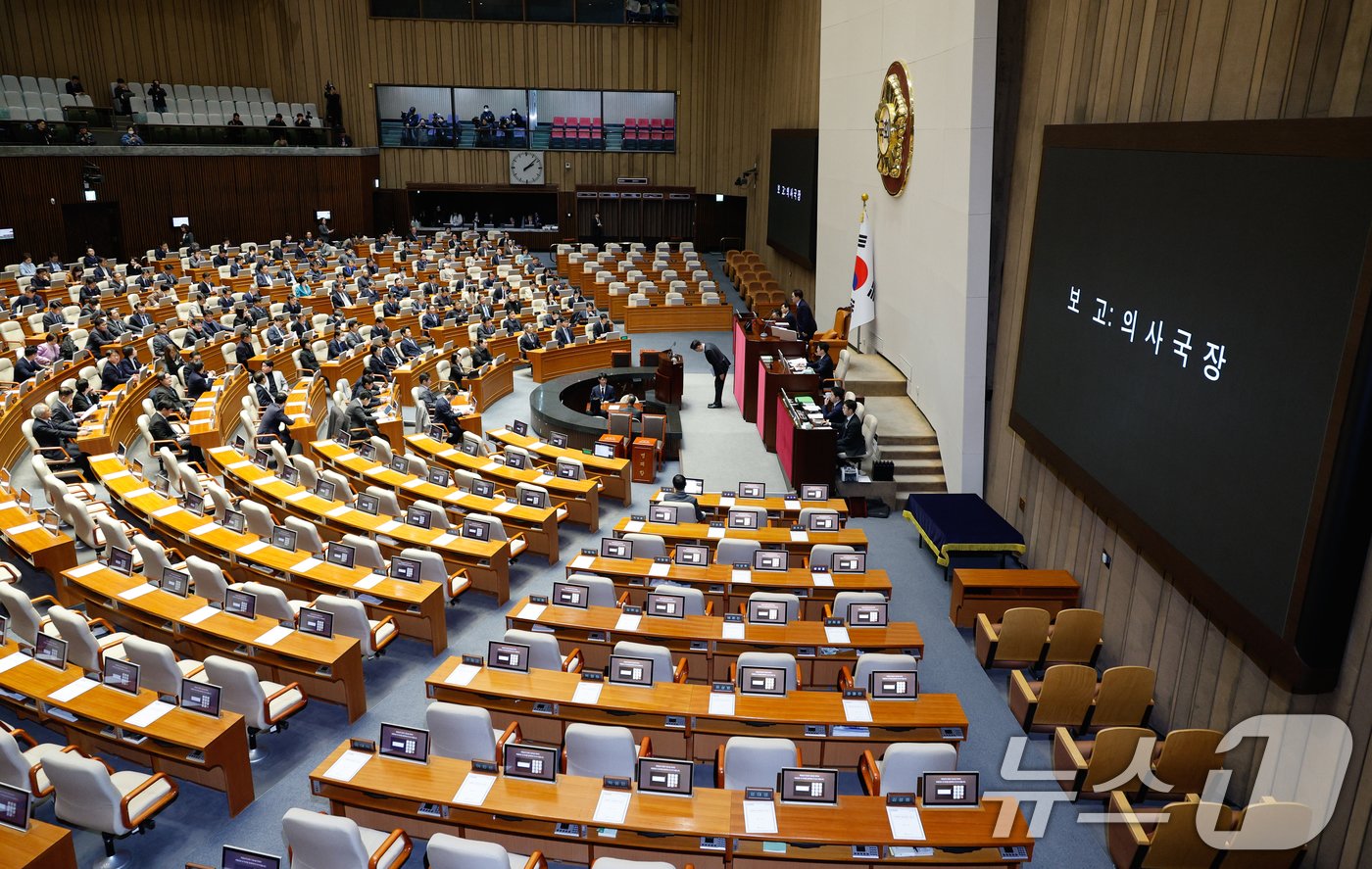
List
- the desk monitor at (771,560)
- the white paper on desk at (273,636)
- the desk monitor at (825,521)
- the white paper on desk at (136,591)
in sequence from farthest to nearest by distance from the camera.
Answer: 1. the desk monitor at (825,521)
2. the desk monitor at (771,560)
3. the white paper on desk at (136,591)
4. the white paper on desk at (273,636)

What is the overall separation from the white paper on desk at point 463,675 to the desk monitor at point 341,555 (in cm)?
241

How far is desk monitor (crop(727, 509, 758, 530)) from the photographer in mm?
10508

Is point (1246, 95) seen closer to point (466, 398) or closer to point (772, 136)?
point (466, 398)

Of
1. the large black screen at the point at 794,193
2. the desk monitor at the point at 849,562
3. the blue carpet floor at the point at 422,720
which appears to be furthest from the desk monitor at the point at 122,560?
the large black screen at the point at 794,193

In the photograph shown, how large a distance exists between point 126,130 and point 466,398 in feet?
57.5

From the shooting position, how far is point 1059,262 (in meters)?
9.12

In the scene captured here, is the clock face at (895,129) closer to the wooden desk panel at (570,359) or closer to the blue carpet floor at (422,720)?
the blue carpet floor at (422,720)

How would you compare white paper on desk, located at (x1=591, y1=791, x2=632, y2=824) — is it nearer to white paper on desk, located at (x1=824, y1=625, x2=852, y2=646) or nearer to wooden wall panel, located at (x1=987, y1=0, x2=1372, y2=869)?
white paper on desk, located at (x1=824, y1=625, x2=852, y2=646)

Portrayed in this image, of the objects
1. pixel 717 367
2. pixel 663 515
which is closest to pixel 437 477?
pixel 663 515

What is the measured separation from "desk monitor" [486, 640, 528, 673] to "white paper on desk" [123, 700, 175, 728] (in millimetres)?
2245

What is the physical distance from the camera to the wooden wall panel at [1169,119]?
5.61 meters

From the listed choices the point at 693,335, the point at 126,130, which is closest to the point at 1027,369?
the point at 693,335

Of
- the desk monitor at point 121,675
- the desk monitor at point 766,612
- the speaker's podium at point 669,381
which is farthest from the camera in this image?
the speaker's podium at point 669,381

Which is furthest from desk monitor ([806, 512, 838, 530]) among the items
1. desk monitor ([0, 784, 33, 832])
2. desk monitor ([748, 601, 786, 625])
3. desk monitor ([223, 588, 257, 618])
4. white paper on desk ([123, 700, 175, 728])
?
desk monitor ([0, 784, 33, 832])
